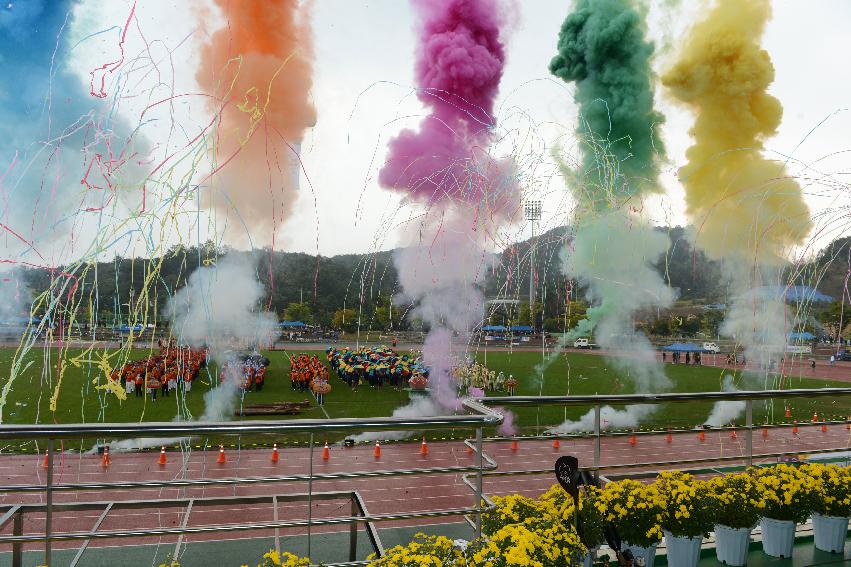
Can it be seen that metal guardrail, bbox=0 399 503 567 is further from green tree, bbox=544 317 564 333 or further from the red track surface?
green tree, bbox=544 317 564 333

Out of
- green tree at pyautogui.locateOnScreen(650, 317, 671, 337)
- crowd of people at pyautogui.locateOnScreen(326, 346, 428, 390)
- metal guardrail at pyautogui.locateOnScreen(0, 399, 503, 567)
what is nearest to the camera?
metal guardrail at pyautogui.locateOnScreen(0, 399, 503, 567)

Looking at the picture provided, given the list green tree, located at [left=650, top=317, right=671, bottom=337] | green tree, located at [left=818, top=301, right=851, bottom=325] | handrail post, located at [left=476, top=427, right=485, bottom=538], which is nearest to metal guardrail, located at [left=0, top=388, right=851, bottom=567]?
handrail post, located at [left=476, top=427, right=485, bottom=538]

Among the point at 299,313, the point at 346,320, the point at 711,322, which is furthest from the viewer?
the point at 346,320

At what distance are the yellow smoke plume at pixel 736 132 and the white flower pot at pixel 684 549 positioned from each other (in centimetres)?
2017

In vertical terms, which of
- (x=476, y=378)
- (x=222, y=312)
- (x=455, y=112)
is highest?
(x=455, y=112)

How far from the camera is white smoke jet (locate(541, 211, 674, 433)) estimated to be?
2497 cm

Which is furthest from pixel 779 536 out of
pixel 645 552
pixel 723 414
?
pixel 723 414

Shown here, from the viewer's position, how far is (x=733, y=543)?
2.74 m

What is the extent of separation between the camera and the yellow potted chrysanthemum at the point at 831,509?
2887 mm

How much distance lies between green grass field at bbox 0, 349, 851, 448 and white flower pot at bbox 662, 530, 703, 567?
51.8ft

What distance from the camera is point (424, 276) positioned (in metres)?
20.8

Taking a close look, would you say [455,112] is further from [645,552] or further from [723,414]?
[645,552]

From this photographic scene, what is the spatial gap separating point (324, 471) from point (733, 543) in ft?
39.3

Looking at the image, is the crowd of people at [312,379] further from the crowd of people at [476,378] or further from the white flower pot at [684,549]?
the white flower pot at [684,549]
